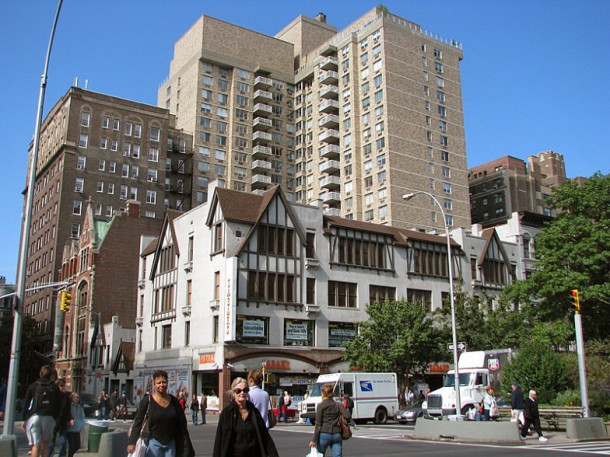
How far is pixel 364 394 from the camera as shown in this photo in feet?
118

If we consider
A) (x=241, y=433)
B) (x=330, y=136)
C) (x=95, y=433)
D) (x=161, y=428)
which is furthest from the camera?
(x=330, y=136)

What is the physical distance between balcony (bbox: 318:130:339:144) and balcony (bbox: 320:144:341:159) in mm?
1123

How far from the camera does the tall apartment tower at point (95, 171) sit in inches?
3329

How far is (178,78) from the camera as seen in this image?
10550cm

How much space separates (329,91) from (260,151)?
14398mm

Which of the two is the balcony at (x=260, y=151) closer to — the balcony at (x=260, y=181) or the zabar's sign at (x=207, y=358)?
the balcony at (x=260, y=181)

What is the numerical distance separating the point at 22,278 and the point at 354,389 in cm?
2419

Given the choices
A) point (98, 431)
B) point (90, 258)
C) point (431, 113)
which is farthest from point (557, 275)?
point (431, 113)

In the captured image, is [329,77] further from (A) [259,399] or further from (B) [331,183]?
(A) [259,399]

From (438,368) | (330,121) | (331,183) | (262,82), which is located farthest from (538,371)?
(262,82)

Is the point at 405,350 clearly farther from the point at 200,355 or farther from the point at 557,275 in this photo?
the point at 200,355

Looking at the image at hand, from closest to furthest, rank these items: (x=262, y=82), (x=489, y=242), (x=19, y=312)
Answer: (x=19, y=312), (x=489, y=242), (x=262, y=82)

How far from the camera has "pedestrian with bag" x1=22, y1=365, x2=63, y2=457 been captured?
40.7ft

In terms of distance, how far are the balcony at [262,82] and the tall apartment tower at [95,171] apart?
15.6 meters
